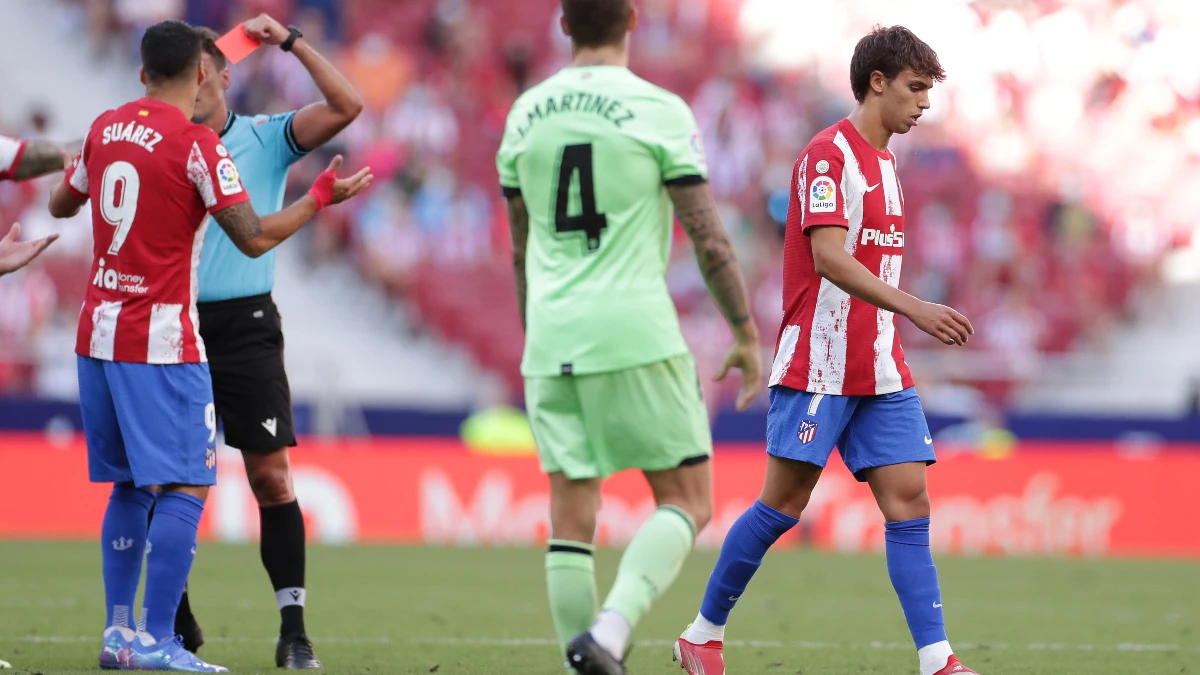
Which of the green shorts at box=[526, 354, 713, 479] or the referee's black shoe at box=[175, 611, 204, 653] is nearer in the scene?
the green shorts at box=[526, 354, 713, 479]

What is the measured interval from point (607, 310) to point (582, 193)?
0.38 m

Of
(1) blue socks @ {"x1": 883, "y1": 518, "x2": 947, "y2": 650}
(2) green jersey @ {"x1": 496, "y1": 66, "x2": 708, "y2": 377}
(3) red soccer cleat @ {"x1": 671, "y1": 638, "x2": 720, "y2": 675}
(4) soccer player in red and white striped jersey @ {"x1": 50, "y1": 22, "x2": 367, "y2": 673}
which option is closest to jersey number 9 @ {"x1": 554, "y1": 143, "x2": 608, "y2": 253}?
(2) green jersey @ {"x1": 496, "y1": 66, "x2": 708, "y2": 377}

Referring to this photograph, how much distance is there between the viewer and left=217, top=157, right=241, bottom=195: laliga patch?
18.6ft

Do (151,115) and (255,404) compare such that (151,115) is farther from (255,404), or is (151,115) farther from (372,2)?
(372,2)

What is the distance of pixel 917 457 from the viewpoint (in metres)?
5.43

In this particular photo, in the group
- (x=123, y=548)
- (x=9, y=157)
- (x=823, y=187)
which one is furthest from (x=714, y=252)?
(x=9, y=157)

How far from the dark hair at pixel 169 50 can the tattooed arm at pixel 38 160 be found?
0.71 metres

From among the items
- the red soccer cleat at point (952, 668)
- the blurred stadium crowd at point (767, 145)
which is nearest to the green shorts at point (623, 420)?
the red soccer cleat at point (952, 668)

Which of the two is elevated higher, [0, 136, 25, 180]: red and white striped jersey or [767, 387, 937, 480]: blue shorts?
[0, 136, 25, 180]: red and white striped jersey

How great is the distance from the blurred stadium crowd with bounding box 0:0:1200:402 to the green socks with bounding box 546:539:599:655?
39.8ft

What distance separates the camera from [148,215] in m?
5.71

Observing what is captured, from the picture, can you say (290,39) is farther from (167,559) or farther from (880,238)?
(880,238)

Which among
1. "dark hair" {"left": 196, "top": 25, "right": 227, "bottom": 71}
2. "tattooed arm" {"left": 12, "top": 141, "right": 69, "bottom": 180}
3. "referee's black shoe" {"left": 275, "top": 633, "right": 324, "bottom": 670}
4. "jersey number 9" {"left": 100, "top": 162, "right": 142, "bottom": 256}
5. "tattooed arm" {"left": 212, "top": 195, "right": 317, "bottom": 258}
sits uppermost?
"dark hair" {"left": 196, "top": 25, "right": 227, "bottom": 71}

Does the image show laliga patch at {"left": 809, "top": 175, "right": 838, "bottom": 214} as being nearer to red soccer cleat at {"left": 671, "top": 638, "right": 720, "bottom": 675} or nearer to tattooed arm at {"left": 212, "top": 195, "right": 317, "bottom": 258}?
red soccer cleat at {"left": 671, "top": 638, "right": 720, "bottom": 675}
